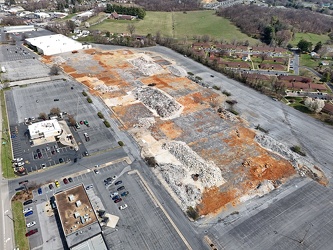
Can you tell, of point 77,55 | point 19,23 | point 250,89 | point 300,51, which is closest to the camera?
point 250,89

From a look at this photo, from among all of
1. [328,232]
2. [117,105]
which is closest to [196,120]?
[117,105]

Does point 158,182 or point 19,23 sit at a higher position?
point 19,23

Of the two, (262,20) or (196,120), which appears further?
(262,20)

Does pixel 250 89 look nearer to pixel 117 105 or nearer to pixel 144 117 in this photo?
pixel 144 117

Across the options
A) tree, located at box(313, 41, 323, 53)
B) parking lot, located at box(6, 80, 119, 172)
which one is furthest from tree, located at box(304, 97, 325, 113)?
tree, located at box(313, 41, 323, 53)

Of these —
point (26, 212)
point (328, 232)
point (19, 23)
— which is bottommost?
point (328, 232)

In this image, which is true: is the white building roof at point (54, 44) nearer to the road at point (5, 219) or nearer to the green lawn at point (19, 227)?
the road at point (5, 219)

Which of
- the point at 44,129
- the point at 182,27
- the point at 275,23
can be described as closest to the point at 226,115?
the point at 44,129
